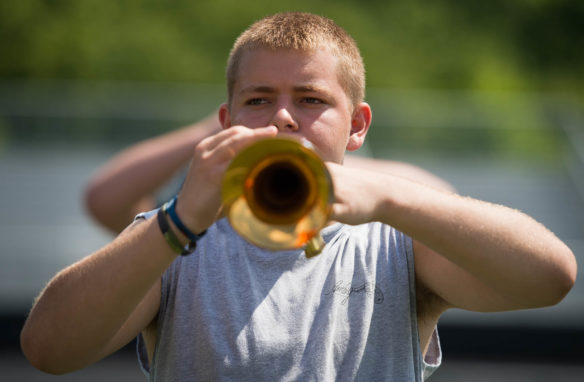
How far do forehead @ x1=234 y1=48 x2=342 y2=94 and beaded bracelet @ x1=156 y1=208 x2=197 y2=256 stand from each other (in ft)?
2.23

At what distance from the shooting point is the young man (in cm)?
254

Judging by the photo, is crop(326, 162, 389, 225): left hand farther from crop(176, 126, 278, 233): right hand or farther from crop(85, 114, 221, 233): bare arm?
crop(85, 114, 221, 233): bare arm

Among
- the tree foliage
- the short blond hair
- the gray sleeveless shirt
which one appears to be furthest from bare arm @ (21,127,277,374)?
the tree foliage

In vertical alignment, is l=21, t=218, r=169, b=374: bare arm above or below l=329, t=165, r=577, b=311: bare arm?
below

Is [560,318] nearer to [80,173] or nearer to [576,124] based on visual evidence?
[576,124]

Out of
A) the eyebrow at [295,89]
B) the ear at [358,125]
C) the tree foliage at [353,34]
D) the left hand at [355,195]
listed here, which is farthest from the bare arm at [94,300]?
the tree foliage at [353,34]

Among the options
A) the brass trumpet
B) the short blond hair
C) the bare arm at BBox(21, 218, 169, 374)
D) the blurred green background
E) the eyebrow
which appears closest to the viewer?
the brass trumpet

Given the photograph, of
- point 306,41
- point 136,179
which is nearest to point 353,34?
point 136,179

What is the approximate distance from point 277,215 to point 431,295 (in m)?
0.82

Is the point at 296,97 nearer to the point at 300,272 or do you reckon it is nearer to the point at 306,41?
the point at 306,41

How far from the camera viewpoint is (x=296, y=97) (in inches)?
114

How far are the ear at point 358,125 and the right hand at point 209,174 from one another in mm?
816

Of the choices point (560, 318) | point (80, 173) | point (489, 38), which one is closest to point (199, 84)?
point (80, 173)

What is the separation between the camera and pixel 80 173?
17.9 metres
